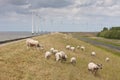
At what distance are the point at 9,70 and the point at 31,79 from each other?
2.33 metres

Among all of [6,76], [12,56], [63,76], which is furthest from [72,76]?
[6,76]

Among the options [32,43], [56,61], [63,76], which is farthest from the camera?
[32,43]

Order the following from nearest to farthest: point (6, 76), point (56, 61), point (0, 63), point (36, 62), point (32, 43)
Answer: point (6, 76) → point (0, 63) → point (36, 62) → point (56, 61) → point (32, 43)

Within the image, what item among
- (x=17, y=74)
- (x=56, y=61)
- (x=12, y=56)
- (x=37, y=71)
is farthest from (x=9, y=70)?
(x=56, y=61)

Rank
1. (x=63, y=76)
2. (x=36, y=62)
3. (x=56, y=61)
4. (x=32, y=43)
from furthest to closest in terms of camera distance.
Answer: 1. (x=32, y=43)
2. (x=56, y=61)
3. (x=36, y=62)
4. (x=63, y=76)

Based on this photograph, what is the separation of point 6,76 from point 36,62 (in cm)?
820

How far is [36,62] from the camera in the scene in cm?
3559

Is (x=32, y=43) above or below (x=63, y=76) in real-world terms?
above

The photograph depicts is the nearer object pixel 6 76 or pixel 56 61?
pixel 6 76

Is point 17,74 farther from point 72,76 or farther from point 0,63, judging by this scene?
point 72,76

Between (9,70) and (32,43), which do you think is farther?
(32,43)

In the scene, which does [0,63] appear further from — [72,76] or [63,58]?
[63,58]

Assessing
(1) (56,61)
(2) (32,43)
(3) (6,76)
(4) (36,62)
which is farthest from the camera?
(2) (32,43)

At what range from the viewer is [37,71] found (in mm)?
31906
